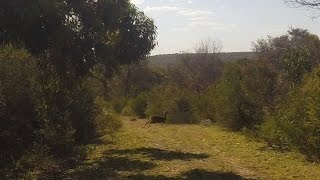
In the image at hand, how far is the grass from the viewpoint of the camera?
14547 millimetres

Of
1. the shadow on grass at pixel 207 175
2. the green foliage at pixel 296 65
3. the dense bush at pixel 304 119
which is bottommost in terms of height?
the shadow on grass at pixel 207 175

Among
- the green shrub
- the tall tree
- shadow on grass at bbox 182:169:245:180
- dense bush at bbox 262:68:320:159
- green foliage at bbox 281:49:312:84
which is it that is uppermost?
the tall tree

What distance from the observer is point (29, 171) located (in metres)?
14.4

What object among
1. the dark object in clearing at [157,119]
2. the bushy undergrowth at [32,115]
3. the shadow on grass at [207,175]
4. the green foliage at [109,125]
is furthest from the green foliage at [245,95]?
the bushy undergrowth at [32,115]

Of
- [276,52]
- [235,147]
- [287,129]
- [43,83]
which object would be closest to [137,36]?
[235,147]

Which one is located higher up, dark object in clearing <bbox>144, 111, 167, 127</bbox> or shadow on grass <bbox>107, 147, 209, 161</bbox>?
shadow on grass <bbox>107, 147, 209, 161</bbox>

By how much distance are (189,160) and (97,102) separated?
4.05 meters

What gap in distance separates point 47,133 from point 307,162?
9.47 metres

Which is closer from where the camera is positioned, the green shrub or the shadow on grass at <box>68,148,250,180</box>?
the shadow on grass at <box>68,148,250,180</box>

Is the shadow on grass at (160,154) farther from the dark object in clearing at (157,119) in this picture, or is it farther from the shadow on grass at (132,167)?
the dark object in clearing at (157,119)

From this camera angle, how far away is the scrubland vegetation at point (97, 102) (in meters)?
13.1

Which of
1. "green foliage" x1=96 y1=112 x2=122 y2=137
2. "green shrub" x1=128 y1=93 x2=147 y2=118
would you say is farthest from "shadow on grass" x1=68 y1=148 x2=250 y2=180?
"green shrub" x1=128 y1=93 x2=147 y2=118

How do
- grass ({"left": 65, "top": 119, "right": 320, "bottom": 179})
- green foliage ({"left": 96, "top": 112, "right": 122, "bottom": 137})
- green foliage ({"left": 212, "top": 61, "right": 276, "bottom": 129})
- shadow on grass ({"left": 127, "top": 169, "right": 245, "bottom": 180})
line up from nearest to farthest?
shadow on grass ({"left": 127, "top": 169, "right": 245, "bottom": 180}) → grass ({"left": 65, "top": 119, "right": 320, "bottom": 179}) → green foliage ({"left": 96, "top": 112, "right": 122, "bottom": 137}) → green foliage ({"left": 212, "top": 61, "right": 276, "bottom": 129})

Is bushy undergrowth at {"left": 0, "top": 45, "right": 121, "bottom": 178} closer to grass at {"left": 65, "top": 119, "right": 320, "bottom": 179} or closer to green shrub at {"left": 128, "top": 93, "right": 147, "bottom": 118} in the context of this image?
grass at {"left": 65, "top": 119, "right": 320, "bottom": 179}
